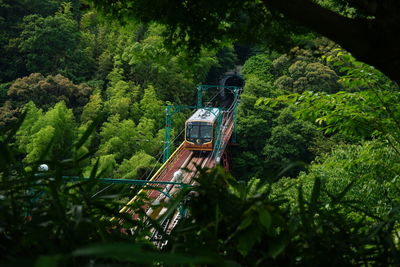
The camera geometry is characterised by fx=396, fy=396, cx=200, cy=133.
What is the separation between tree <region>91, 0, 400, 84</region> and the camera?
4.16 feet

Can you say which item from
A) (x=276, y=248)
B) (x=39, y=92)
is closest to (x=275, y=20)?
(x=276, y=248)

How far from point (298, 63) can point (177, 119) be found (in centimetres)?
746

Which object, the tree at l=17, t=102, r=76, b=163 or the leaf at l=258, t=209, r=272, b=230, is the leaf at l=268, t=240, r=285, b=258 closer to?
the leaf at l=258, t=209, r=272, b=230

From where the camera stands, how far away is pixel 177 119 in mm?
22109

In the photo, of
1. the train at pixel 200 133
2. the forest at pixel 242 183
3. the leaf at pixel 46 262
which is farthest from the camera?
the train at pixel 200 133

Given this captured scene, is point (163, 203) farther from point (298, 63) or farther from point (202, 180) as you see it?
point (298, 63)

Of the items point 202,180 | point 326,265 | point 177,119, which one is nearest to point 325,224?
point 326,265

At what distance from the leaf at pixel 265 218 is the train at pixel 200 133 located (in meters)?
16.1

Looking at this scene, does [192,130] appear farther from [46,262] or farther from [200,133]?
[46,262]

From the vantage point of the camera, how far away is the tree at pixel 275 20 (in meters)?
1.27

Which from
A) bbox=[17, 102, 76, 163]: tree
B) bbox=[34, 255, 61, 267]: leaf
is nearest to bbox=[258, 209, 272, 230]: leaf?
bbox=[34, 255, 61, 267]: leaf

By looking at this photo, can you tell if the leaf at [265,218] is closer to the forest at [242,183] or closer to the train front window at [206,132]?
the forest at [242,183]

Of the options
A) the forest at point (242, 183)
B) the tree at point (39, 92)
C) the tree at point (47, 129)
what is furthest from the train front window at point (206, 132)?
the forest at point (242, 183)

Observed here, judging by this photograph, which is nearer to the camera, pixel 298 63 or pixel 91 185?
pixel 91 185
